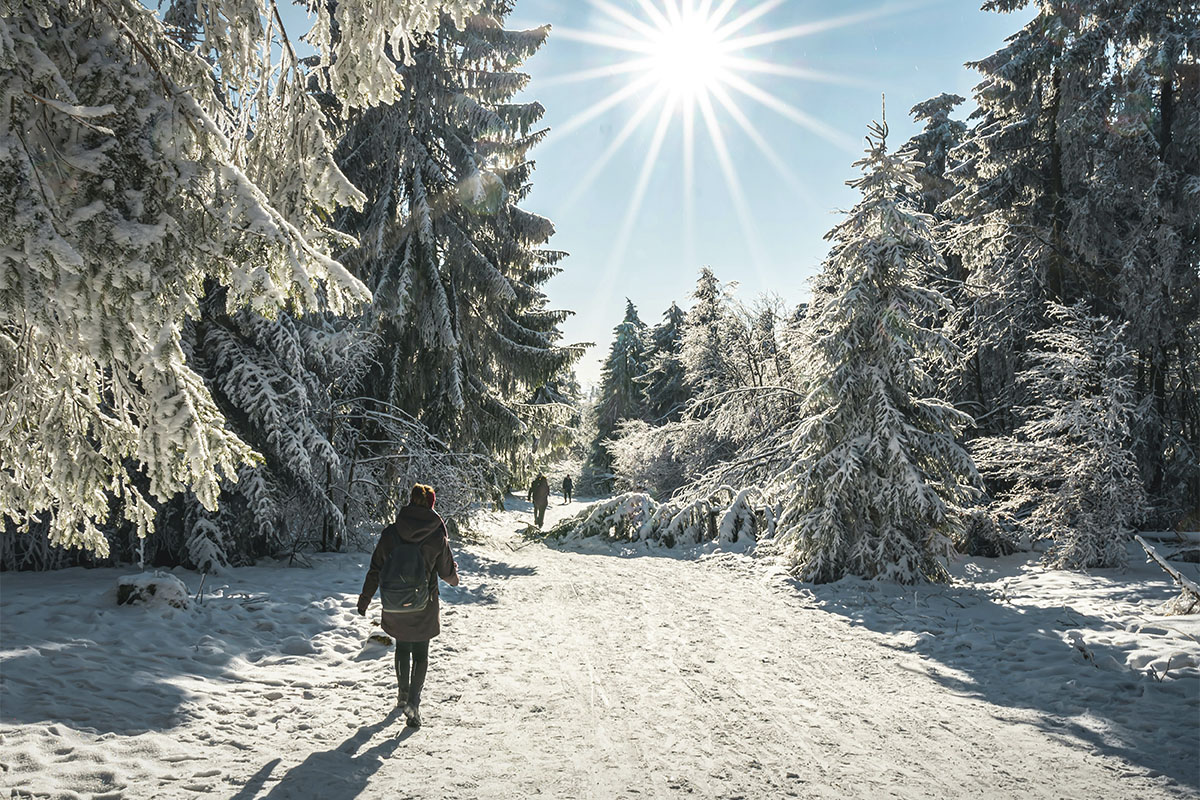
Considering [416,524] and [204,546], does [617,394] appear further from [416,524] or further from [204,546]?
[416,524]

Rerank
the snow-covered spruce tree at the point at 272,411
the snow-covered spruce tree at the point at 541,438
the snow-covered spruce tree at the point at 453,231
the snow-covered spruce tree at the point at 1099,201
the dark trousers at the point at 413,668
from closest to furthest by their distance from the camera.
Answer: the dark trousers at the point at 413,668 < the snow-covered spruce tree at the point at 272,411 < the snow-covered spruce tree at the point at 1099,201 < the snow-covered spruce tree at the point at 453,231 < the snow-covered spruce tree at the point at 541,438

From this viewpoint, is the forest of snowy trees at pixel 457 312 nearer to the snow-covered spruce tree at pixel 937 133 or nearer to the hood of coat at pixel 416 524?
the hood of coat at pixel 416 524

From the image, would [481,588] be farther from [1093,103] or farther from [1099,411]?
[1093,103]

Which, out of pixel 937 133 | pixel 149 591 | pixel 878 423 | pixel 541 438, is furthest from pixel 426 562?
pixel 937 133

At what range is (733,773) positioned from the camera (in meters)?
4.12

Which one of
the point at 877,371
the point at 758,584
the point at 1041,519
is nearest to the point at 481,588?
the point at 758,584

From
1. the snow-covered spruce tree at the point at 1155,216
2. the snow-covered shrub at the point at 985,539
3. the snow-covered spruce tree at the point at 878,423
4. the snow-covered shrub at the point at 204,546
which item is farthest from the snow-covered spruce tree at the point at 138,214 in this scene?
the snow-covered spruce tree at the point at 1155,216

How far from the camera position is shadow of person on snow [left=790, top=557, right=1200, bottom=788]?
4.54 metres

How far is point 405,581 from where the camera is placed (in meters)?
5.13

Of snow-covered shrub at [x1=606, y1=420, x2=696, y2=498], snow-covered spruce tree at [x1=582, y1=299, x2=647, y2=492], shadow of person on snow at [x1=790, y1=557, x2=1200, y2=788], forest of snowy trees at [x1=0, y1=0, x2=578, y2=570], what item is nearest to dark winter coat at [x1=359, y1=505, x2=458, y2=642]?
forest of snowy trees at [x1=0, y1=0, x2=578, y2=570]

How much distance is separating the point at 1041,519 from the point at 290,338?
12141mm

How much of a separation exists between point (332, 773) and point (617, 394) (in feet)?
140

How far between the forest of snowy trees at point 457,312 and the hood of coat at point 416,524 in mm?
1426

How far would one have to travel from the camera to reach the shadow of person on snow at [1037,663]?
454 centimetres
